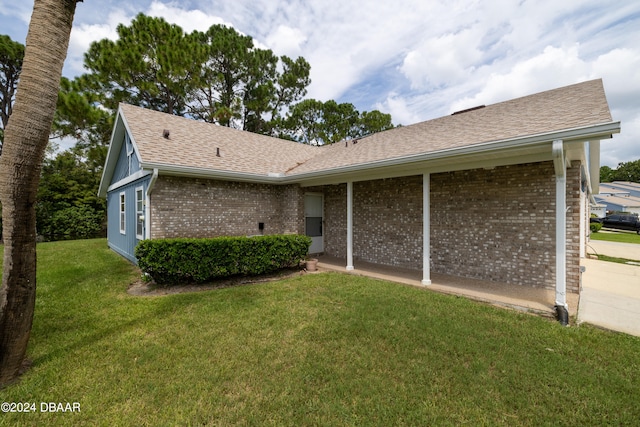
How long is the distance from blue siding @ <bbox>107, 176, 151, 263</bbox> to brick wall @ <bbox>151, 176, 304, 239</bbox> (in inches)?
31.2

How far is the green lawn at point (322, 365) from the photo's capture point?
2.40 m

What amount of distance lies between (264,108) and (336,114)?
6.98 m

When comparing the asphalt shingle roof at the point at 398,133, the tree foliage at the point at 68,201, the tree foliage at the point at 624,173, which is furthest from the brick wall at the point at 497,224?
the tree foliage at the point at 624,173

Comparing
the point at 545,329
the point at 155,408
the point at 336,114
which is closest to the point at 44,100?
the point at 155,408

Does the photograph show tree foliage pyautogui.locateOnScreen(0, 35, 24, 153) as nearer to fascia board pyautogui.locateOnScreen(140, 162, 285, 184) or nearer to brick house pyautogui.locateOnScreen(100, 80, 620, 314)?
brick house pyautogui.locateOnScreen(100, 80, 620, 314)

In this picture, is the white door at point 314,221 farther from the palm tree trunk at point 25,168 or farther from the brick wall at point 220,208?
the palm tree trunk at point 25,168

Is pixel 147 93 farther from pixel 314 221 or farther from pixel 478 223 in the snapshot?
pixel 478 223

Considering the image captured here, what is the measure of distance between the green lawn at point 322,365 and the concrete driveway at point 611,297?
26.5 inches

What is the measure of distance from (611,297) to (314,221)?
7.79 m

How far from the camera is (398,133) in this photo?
9945 millimetres

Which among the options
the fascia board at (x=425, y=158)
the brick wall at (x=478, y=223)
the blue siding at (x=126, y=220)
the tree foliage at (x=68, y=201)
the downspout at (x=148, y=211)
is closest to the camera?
the fascia board at (x=425, y=158)

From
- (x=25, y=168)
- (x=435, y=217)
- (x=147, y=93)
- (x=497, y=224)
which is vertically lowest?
(x=497, y=224)

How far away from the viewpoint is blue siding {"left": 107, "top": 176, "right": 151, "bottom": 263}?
329 inches

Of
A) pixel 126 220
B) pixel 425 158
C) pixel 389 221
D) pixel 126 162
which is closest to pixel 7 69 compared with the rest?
pixel 126 162
